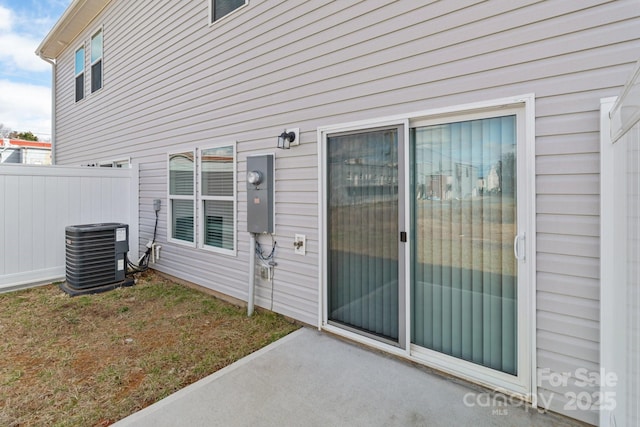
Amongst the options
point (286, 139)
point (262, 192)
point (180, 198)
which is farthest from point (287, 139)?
point (180, 198)

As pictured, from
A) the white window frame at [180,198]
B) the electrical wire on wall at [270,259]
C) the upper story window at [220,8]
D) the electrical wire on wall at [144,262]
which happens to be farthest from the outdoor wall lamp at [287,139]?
the electrical wire on wall at [144,262]

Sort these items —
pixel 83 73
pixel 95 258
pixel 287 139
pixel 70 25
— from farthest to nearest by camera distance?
pixel 83 73 < pixel 70 25 < pixel 95 258 < pixel 287 139

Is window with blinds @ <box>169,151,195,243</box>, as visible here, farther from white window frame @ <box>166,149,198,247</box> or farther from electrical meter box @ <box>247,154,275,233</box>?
electrical meter box @ <box>247,154,275,233</box>

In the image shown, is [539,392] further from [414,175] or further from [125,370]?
[125,370]

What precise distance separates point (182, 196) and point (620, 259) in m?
5.20

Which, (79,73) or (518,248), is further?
(79,73)

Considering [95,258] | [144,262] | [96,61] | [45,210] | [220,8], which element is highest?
[96,61]

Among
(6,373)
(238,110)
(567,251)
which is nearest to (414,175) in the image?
(567,251)

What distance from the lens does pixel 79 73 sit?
841cm

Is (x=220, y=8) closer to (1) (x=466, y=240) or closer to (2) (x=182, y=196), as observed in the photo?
(2) (x=182, y=196)

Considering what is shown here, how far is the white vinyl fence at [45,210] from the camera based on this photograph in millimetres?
4852

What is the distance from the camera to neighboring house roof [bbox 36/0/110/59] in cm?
723

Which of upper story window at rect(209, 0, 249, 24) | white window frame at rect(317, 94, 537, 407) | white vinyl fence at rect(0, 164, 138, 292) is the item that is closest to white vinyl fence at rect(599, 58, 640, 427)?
white window frame at rect(317, 94, 537, 407)

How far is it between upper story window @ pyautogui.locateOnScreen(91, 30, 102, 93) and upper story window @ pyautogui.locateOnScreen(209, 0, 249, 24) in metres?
4.45
